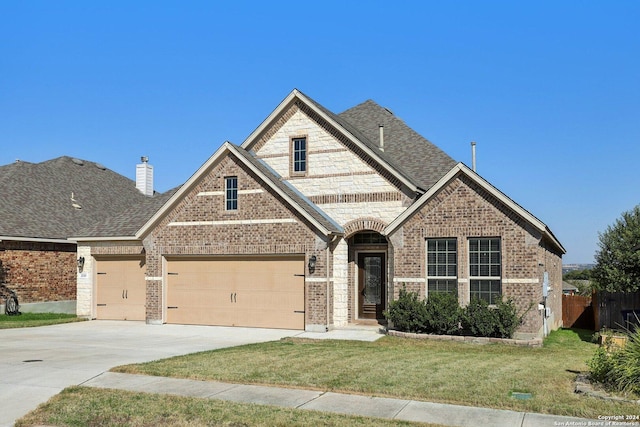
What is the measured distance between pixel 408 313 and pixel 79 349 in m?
8.87

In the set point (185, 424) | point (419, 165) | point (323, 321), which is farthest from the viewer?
point (419, 165)

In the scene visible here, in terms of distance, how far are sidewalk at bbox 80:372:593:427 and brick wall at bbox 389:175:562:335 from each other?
8821mm

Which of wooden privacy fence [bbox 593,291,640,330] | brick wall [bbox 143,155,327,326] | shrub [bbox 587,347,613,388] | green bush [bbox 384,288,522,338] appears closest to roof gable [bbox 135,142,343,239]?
brick wall [bbox 143,155,327,326]

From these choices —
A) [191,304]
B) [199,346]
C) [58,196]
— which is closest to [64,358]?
[199,346]

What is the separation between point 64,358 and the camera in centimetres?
1356

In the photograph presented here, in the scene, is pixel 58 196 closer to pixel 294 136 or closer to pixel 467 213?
pixel 294 136

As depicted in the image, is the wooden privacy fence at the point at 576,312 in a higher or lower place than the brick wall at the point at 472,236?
lower

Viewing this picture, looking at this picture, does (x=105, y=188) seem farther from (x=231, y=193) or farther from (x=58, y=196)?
(x=231, y=193)

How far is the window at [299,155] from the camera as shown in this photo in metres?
22.1

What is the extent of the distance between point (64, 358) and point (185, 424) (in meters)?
Result: 6.52

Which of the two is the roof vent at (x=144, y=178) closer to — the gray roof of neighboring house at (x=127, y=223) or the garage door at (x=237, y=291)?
the gray roof of neighboring house at (x=127, y=223)

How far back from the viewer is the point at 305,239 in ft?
65.5

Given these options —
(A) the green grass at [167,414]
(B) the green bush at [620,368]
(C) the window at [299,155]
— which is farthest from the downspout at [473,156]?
(A) the green grass at [167,414]

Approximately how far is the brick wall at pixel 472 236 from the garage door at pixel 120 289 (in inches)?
393
